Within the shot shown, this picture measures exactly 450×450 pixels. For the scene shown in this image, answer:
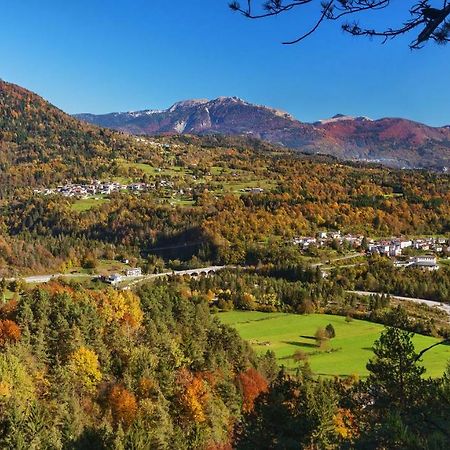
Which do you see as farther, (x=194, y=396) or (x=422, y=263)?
(x=422, y=263)

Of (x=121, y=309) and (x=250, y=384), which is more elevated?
(x=121, y=309)

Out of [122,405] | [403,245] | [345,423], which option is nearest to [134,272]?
[403,245]

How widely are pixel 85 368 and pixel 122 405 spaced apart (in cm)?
345

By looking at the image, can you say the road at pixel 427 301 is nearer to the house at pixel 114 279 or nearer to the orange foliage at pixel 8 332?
the house at pixel 114 279

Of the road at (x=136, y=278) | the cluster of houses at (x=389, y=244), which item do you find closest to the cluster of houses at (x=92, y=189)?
the road at (x=136, y=278)

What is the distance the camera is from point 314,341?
1578 inches

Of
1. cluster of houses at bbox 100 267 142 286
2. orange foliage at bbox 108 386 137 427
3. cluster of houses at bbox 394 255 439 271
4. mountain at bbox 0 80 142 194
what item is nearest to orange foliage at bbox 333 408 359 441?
orange foliage at bbox 108 386 137 427

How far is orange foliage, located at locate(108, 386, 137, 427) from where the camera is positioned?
21.6 meters

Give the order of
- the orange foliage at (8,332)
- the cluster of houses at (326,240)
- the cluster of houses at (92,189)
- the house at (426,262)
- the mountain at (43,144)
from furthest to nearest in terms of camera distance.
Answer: the mountain at (43,144), the cluster of houses at (92,189), the cluster of houses at (326,240), the house at (426,262), the orange foliage at (8,332)

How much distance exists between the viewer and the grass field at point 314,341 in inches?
1368

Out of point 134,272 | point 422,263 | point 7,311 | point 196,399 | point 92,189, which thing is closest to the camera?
point 196,399

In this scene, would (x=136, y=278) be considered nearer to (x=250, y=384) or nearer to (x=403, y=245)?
(x=250, y=384)

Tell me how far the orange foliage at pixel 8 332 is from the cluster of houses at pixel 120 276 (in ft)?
107

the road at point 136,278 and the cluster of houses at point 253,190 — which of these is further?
the cluster of houses at point 253,190
